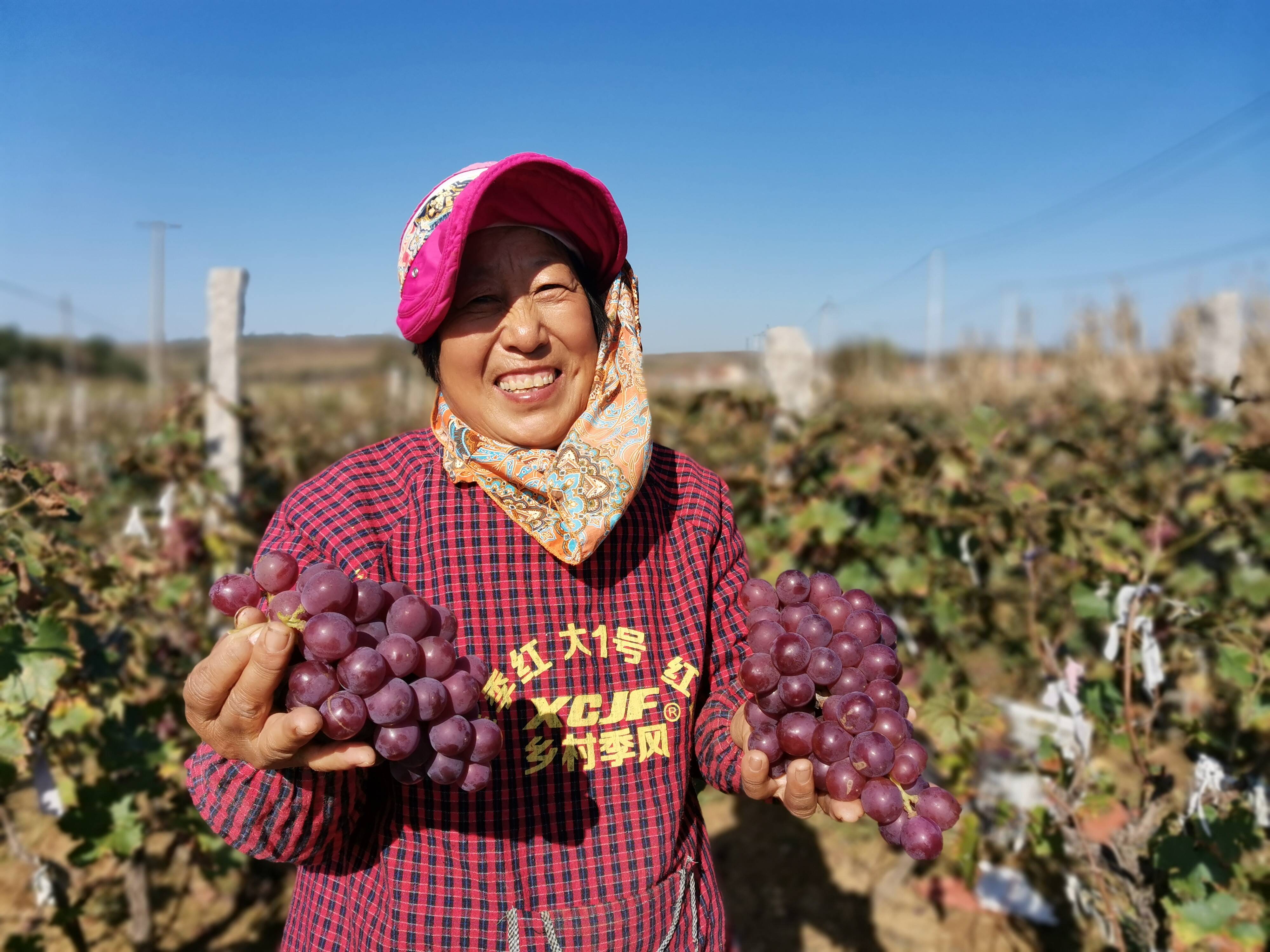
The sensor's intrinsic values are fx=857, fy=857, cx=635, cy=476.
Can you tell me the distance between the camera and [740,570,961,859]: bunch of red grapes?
3.86ft

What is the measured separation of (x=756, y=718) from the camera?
4.33ft

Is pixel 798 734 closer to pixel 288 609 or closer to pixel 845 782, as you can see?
pixel 845 782

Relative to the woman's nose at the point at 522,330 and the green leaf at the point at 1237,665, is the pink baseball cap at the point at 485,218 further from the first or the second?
the green leaf at the point at 1237,665

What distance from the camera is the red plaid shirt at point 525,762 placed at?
4.24 ft

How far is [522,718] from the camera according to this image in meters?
1.34

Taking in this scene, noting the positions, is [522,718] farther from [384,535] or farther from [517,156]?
[517,156]

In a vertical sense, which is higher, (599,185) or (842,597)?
(599,185)

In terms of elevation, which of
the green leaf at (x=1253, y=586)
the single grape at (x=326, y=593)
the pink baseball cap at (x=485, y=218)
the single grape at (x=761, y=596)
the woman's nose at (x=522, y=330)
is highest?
the pink baseball cap at (x=485, y=218)

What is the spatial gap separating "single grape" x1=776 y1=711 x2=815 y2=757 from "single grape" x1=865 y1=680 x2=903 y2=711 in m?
0.10

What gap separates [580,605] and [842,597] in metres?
0.42

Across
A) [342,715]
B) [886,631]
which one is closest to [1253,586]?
[886,631]

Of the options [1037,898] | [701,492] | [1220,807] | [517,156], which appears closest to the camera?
[517,156]

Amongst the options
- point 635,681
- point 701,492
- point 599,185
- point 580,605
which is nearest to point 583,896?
point 635,681

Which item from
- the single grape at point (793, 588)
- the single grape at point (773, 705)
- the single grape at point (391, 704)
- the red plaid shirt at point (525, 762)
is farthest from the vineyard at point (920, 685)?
the single grape at point (391, 704)
